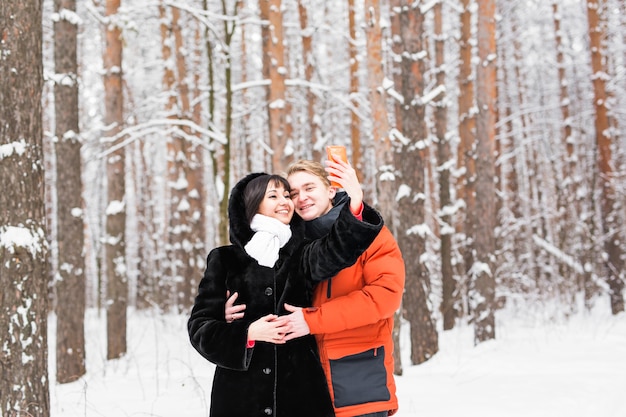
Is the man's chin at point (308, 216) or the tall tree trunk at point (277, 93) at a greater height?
the tall tree trunk at point (277, 93)

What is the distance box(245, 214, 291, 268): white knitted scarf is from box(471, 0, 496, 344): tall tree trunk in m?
7.94

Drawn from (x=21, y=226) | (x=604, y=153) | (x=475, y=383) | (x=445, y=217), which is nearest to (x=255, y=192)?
(x=21, y=226)

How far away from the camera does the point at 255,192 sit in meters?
2.92

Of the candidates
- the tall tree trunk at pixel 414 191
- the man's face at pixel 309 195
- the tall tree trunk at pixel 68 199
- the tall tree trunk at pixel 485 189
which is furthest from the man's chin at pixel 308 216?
the tall tree trunk at pixel 485 189

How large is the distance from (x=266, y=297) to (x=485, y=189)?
323 inches

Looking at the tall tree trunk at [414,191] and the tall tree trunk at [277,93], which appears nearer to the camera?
the tall tree trunk at [414,191]

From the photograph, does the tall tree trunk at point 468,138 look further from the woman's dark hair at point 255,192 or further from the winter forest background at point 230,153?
the woman's dark hair at point 255,192

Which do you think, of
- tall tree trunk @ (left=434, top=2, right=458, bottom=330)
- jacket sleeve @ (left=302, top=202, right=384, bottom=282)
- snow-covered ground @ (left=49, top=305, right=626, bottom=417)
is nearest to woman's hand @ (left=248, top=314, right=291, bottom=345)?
jacket sleeve @ (left=302, top=202, right=384, bottom=282)

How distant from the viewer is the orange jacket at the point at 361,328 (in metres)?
2.68

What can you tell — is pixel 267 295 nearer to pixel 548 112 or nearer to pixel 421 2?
pixel 421 2

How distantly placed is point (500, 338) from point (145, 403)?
6.72m

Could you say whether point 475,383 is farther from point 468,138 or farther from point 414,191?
point 468,138

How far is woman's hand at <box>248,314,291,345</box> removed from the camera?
2.64 m

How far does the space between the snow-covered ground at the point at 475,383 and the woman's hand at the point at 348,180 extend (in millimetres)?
2995
